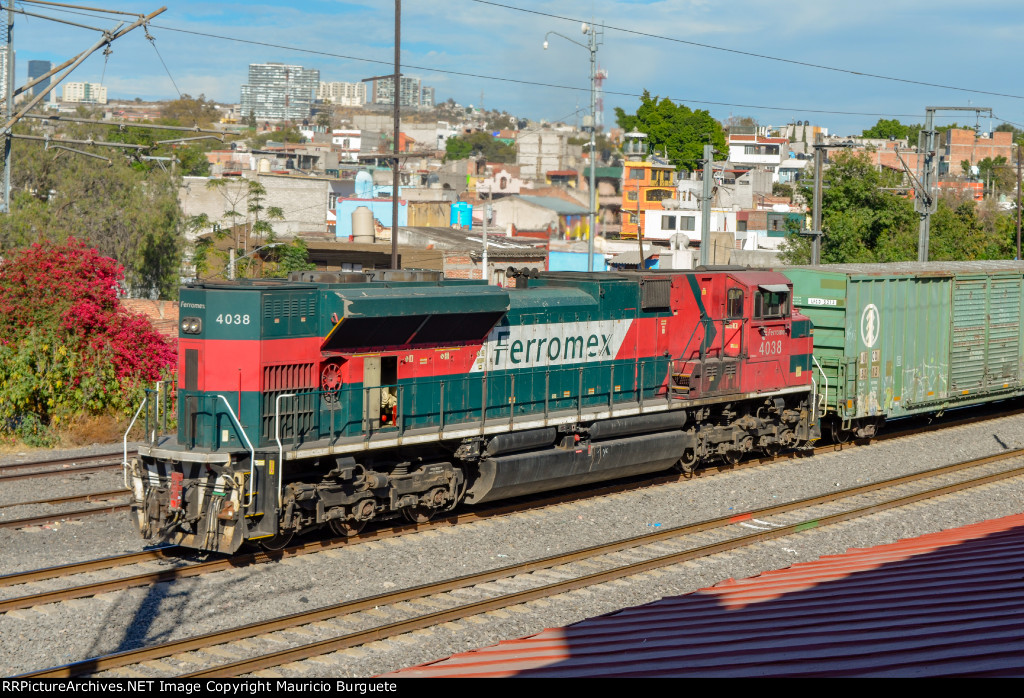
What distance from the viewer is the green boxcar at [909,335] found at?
1992 cm

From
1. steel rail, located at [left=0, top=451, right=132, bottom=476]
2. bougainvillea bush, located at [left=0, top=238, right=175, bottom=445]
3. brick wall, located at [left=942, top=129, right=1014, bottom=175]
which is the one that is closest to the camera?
steel rail, located at [left=0, top=451, right=132, bottom=476]

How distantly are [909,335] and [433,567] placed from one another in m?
13.2

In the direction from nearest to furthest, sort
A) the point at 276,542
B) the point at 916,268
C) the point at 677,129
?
the point at 276,542 < the point at 916,268 < the point at 677,129

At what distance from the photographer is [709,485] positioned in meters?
17.1

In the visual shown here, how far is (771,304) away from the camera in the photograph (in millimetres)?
18281

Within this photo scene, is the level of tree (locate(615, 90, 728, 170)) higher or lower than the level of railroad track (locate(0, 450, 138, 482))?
higher

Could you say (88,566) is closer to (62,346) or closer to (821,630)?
(821,630)

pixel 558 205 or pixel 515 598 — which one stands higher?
pixel 558 205

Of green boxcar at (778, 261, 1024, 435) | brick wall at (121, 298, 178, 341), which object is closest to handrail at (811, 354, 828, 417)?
green boxcar at (778, 261, 1024, 435)

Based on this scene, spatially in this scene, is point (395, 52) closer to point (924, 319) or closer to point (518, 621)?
point (924, 319)

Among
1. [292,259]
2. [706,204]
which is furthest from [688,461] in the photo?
[292,259]

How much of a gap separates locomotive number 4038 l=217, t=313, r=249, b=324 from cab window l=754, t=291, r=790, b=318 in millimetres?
9535

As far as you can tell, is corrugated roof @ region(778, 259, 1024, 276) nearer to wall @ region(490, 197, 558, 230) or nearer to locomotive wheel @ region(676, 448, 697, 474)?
locomotive wheel @ region(676, 448, 697, 474)

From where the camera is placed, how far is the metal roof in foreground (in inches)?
192
